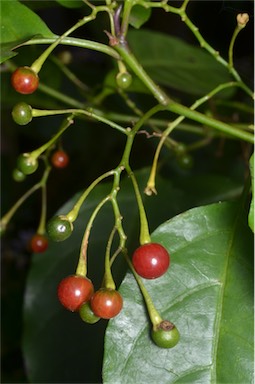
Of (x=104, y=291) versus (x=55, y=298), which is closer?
(x=104, y=291)

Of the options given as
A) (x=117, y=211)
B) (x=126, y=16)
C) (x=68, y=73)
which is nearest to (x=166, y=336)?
(x=117, y=211)

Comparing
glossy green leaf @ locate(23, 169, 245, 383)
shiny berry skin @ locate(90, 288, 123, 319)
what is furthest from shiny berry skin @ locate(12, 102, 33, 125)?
glossy green leaf @ locate(23, 169, 245, 383)

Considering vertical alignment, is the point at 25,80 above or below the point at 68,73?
below

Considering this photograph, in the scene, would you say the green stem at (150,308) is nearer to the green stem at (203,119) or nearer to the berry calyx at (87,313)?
the berry calyx at (87,313)

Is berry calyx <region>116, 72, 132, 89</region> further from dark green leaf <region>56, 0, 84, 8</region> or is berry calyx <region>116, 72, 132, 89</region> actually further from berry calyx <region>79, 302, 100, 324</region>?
berry calyx <region>79, 302, 100, 324</region>

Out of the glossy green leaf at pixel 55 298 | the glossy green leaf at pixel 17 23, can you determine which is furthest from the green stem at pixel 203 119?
the glossy green leaf at pixel 55 298

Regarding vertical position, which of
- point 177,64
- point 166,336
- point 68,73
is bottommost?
point 166,336

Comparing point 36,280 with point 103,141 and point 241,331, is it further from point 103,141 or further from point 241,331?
point 103,141

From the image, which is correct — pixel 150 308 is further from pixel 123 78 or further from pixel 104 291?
pixel 123 78
